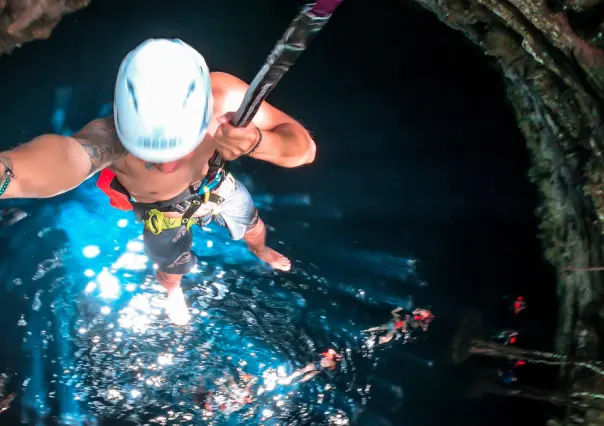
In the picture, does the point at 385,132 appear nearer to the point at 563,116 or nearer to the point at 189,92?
the point at 563,116

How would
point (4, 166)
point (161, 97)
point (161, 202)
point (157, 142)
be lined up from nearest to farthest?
point (4, 166) < point (161, 97) < point (157, 142) < point (161, 202)

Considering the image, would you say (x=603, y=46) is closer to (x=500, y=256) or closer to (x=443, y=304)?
(x=500, y=256)

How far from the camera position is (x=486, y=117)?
11.8 ft

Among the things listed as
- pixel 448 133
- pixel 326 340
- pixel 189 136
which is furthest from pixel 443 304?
pixel 189 136

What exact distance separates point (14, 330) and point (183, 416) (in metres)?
1.66

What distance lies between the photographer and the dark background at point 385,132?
11.3 feet

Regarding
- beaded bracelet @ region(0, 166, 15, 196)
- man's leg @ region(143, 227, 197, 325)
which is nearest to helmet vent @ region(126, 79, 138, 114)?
beaded bracelet @ region(0, 166, 15, 196)

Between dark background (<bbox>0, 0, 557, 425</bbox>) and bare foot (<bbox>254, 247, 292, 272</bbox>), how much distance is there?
0.25 meters

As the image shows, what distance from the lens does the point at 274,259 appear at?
384 cm

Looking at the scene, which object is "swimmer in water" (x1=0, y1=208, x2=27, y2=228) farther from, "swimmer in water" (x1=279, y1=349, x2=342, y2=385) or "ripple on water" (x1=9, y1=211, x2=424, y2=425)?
"swimmer in water" (x1=279, y1=349, x2=342, y2=385)

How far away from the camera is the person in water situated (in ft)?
5.74

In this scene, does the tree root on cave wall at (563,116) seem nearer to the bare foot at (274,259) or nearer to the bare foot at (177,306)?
the bare foot at (274,259)

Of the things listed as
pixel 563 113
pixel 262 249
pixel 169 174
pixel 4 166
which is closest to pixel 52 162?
pixel 4 166

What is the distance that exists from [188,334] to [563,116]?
3.45 m
